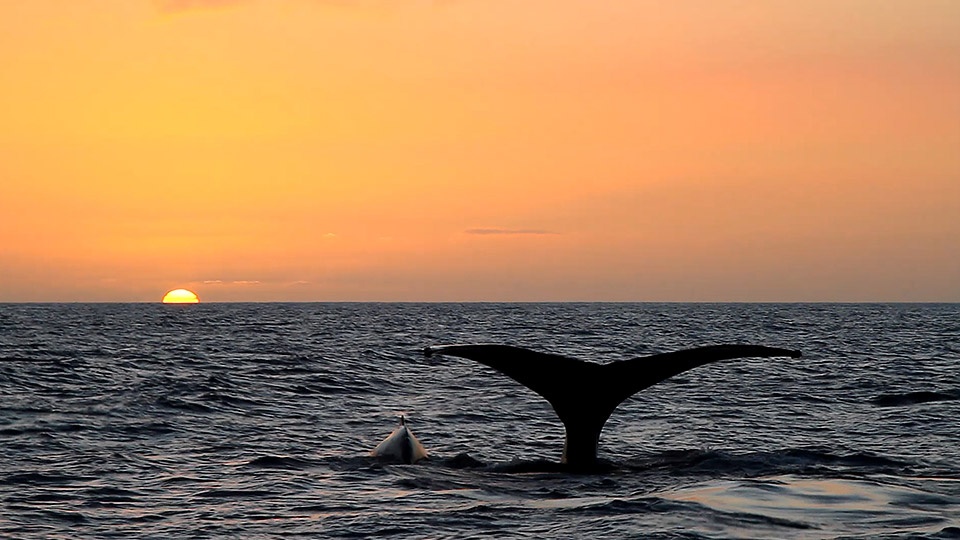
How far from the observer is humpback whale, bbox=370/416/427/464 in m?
14.7

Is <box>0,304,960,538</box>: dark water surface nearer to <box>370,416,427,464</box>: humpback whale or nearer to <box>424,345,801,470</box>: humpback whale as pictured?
<box>370,416,427,464</box>: humpback whale

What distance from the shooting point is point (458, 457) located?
50.0 feet

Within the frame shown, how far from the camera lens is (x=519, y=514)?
10820 mm

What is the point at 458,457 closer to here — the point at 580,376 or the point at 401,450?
the point at 401,450

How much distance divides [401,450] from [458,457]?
2.69ft

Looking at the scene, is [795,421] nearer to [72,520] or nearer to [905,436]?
[905,436]

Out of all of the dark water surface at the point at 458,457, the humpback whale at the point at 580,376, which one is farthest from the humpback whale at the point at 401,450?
the humpback whale at the point at 580,376

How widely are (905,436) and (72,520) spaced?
1267 cm

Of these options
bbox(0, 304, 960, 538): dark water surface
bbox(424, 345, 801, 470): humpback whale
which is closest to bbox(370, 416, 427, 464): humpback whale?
bbox(0, 304, 960, 538): dark water surface

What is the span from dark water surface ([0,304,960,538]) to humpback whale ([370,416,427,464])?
0.25 m

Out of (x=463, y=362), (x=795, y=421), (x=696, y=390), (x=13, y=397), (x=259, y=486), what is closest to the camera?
(x=259, y=486)

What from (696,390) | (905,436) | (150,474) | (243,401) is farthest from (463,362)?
(150,474)

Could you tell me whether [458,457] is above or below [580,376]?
below

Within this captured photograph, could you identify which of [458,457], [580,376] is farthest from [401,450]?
[580,376]
